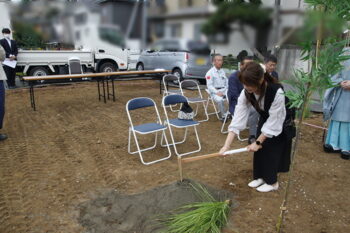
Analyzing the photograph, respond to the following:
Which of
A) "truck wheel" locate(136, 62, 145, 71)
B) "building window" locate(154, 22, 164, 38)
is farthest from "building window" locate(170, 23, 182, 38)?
"truck wheel" locate(136, 62, 145, 71)

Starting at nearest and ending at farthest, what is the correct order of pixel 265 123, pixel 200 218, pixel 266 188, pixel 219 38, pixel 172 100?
pixel 200 218
pixel 265 123
pixel 219 38
pixel 266 188
pixel 172 100

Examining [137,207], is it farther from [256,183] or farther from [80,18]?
[80,18]

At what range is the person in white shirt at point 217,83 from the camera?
5.04 meters

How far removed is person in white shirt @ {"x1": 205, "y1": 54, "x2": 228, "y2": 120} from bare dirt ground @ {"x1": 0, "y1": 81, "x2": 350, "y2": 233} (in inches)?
17.9

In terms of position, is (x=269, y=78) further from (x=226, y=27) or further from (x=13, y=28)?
(x=13, y=28)

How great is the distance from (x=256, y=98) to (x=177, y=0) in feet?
6.50

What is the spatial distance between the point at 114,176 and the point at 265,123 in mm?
1761

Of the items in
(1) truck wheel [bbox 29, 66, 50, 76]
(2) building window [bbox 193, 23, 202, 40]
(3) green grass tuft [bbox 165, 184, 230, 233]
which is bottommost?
(3) green grass tuft [bbox 165, 184, 230, 233]

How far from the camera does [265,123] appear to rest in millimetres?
2406

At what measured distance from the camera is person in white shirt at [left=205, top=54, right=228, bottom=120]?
198 inches

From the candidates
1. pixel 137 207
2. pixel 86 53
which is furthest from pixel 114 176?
pixel 86 53

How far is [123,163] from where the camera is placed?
138 inches

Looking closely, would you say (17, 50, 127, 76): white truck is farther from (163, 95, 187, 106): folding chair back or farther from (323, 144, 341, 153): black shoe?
(323, 144, 341, 153): black shoe

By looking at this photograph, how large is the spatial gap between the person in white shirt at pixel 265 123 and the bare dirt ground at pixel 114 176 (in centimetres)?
22
